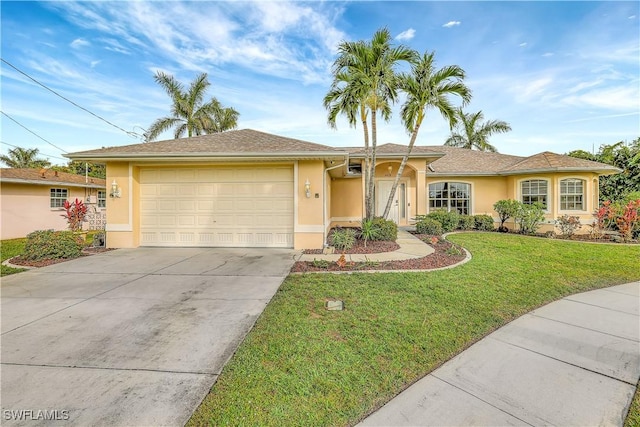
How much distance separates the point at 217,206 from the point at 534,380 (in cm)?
854

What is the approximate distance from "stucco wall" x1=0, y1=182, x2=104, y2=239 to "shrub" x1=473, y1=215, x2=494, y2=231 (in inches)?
810

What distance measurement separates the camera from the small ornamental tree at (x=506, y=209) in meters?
12.1

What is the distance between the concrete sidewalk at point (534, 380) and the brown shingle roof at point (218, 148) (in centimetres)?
612

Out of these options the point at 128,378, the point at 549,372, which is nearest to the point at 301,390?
the point at 128,378

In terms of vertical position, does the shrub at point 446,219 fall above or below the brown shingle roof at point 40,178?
below

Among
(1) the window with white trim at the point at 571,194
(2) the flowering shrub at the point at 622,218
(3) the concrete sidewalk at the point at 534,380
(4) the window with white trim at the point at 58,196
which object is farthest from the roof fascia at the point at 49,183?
(1) the window with white trim at the point at 571,194

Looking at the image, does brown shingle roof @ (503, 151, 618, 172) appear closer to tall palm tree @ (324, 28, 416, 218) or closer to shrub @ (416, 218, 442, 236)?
shrub @ (416, 218, 442, 236)

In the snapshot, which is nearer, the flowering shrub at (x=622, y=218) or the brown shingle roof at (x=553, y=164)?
the flowering shrub at (x=622, y=218)

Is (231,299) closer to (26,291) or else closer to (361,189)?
(26,291)

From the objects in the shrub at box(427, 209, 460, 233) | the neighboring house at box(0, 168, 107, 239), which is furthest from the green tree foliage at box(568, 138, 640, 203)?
the neighboring house at box(0, 168, 107, 239)

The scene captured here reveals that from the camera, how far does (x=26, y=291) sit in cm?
489

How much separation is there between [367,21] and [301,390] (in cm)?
1117

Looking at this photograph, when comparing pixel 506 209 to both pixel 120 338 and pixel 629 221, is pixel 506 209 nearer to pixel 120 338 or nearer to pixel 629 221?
pixel 629 221

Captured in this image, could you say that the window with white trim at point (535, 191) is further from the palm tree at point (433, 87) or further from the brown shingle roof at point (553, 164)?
the palm tree at point (433, 87)
